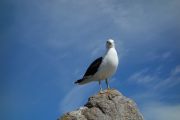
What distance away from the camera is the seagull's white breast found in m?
19.8

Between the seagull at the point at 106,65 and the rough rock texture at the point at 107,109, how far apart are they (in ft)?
4.26

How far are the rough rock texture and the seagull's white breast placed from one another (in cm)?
142

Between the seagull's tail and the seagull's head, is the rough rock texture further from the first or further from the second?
the seagull's head

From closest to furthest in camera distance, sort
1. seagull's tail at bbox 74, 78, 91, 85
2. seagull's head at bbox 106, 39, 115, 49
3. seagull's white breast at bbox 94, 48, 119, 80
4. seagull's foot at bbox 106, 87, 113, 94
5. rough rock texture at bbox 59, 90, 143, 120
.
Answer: rough rock texture at bbox 59, 90, 143, 120, seagull's foot at bbox 106, 87, 113, 94, seagull's white breast at bbox 94, 48, 119, 80, seagull's head at bbox 106, 39, 115, 49, seagull's tail at bbox 74, 78, 91, 85

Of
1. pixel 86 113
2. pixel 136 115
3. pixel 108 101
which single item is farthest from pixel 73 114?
pixel 136 115

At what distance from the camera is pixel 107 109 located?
18.4 metres

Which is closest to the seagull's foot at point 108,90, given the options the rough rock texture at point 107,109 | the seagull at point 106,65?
the rough rock texture at point 107,109

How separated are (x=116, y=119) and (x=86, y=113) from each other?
4.71ft

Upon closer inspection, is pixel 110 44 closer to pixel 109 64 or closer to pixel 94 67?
pixel 109 64

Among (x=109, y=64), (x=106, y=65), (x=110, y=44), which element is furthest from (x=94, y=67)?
(x=110, y=44)

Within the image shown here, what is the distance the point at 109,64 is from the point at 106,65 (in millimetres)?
164

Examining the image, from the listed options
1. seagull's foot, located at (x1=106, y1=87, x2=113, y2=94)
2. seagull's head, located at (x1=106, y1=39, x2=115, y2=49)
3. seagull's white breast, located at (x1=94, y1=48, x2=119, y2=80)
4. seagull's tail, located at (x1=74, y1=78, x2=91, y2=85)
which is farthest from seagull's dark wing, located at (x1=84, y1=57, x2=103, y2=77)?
seagull's foot, located at (x1=106, y1=87, x2=113, y2=94)

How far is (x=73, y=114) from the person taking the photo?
1847 cm

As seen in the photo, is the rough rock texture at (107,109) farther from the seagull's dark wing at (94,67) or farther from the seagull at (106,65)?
the seagull's dark wing at (94,67)
